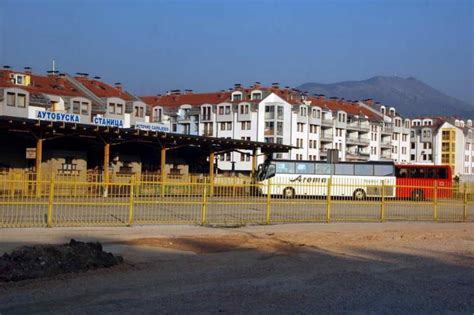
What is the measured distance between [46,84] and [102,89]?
1176 centimetres

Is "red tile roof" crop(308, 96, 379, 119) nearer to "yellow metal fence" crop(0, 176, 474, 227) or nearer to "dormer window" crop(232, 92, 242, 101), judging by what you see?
"dormer window" crop(232, 92, 242, 101)

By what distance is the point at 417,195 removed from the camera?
27766 millimetres

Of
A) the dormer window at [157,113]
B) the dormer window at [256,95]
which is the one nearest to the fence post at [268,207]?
the dormer window at [157,113]

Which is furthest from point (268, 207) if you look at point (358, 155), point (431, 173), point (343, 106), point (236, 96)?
point (343, 106)

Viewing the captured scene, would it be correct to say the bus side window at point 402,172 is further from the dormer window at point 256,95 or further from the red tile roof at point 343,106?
the red tile roof at point 343,106

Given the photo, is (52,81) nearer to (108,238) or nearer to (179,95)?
(179,95)


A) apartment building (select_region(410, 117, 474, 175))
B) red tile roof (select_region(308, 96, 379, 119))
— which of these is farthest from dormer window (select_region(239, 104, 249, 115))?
apartment building (select_region(410, 117, 474, 175))

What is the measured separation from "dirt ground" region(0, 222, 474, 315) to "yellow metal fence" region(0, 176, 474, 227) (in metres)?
1.41

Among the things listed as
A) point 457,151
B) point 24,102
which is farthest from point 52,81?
point 457,151

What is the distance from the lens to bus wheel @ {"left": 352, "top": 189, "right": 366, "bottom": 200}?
25083 mm

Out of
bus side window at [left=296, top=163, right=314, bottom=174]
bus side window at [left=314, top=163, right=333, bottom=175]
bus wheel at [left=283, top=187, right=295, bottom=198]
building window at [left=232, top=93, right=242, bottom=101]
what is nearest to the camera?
bus wheel at [left=283, top=187, right=295, bottom=198]

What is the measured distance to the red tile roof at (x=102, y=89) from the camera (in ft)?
256

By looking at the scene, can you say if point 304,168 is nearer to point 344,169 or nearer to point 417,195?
point 344,169

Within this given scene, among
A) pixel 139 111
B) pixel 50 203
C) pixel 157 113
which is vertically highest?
pixel 157 113
